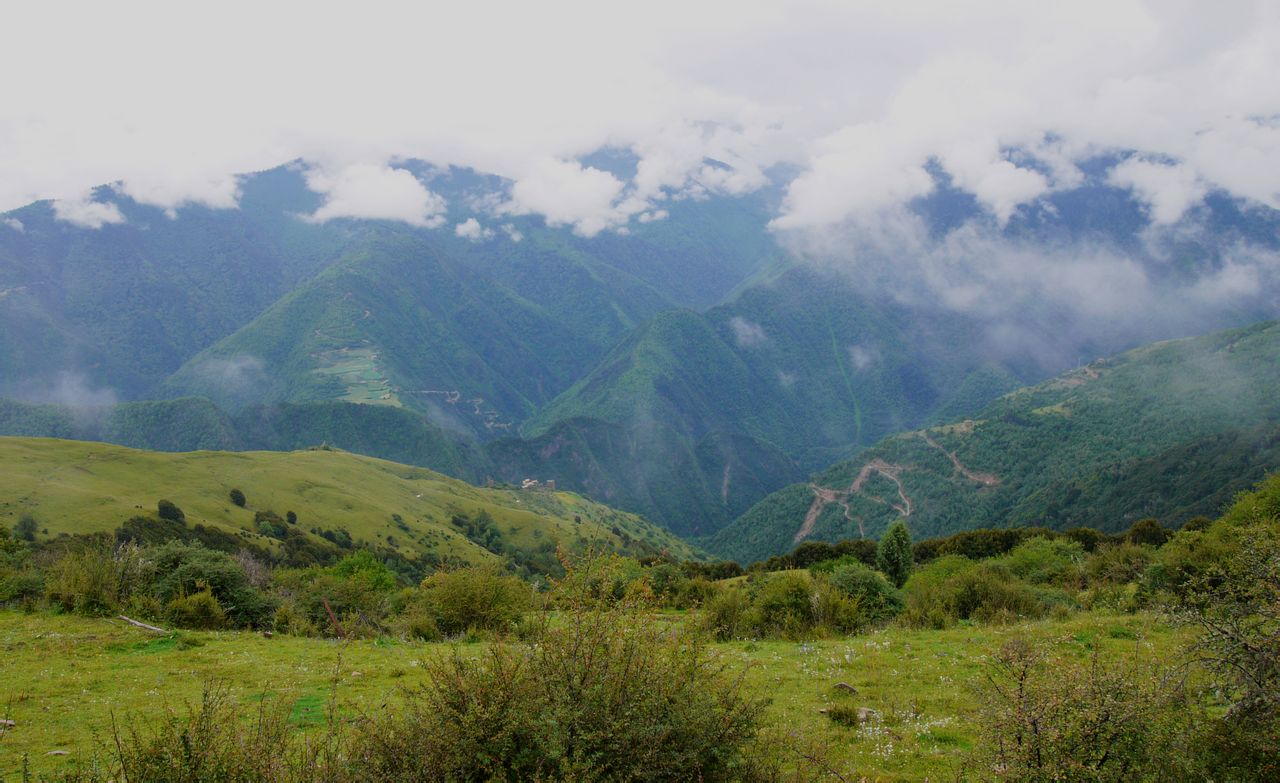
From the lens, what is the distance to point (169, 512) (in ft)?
238

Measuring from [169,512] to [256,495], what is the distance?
81.7ft

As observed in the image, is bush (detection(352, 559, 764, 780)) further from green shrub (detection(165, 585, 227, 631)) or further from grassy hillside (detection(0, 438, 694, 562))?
grassy hillside (detection(0, 438, 694, 562))

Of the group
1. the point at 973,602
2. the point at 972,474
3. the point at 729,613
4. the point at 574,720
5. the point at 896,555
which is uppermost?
the point at 574,720

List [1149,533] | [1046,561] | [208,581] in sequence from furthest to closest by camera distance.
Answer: [1149,533] → [1046,561] → [208,581]

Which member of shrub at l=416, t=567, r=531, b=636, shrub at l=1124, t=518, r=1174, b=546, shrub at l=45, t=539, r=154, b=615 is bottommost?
shrub at l=1124, t=518, r=1174, b=546

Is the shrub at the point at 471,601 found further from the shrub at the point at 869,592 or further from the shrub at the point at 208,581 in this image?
the shrub at the point at 869,592

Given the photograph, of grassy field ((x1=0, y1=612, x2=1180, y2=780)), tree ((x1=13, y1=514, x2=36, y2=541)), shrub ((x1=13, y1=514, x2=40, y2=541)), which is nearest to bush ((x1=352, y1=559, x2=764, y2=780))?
grassy field ((x1=0, y1=612, x2=1180, y2=780))

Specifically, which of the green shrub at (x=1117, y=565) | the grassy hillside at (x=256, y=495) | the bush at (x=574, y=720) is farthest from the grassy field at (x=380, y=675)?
the grassy hillside at (x=256, y=495)

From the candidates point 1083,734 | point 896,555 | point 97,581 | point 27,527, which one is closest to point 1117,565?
point 896,555

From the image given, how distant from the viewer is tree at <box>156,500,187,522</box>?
7162cm

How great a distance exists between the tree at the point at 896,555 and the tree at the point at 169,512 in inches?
2835

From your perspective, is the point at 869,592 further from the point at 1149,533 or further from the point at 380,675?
the point at 1149,533

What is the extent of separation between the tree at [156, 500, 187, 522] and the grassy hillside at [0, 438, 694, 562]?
1.53m

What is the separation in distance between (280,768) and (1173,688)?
10189mm
